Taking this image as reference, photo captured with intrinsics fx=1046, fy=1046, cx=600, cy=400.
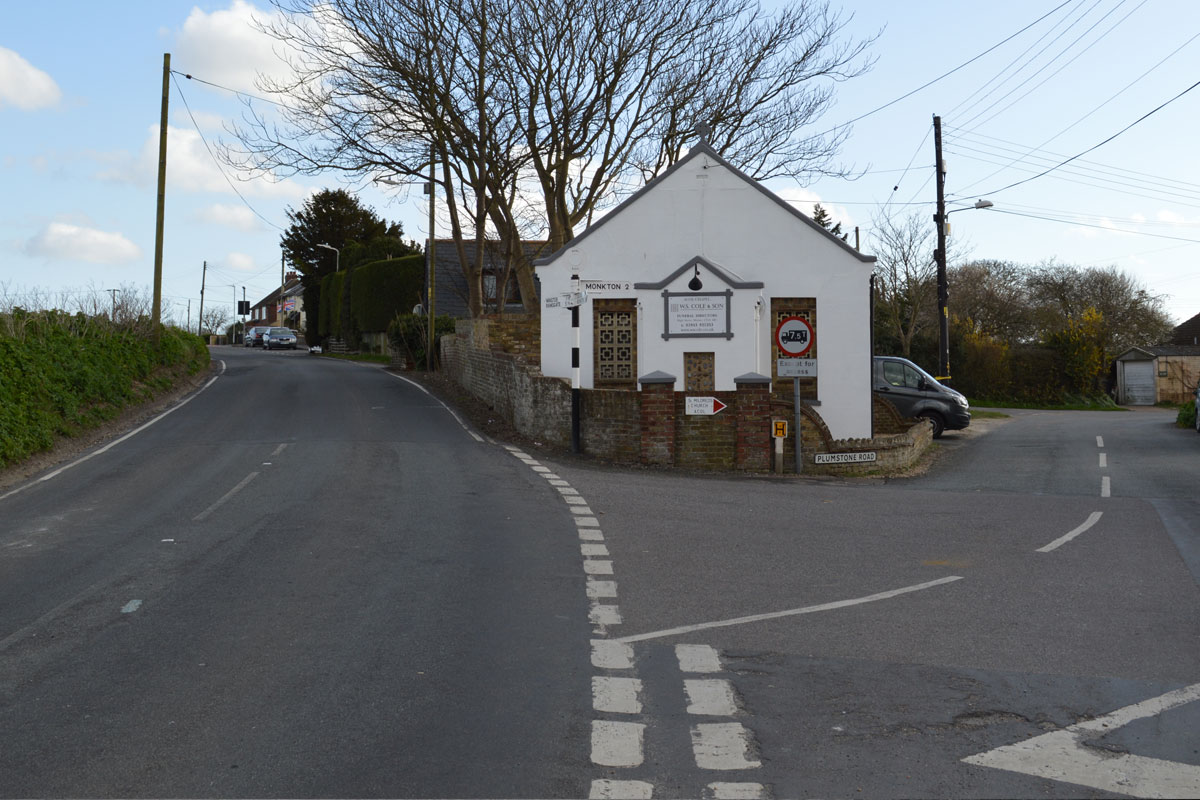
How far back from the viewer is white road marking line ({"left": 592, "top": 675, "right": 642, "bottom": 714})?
556cm

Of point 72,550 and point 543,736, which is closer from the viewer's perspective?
point 543,736

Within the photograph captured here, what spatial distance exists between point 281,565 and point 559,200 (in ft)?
79.6

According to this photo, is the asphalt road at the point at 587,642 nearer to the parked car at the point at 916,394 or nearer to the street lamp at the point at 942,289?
the parked car at the point at 916,394

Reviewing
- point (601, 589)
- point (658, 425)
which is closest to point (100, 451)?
point (658, 425)

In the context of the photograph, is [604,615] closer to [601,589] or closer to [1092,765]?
[601,589]

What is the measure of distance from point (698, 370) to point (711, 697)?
17.5 metres

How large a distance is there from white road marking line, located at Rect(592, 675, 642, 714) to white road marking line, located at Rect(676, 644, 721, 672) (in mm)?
462

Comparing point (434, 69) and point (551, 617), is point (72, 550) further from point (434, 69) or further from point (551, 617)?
point (434, 69)

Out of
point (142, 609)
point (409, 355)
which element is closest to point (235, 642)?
point (142, 609)

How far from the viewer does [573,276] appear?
23.3 m

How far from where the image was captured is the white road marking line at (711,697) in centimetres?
554

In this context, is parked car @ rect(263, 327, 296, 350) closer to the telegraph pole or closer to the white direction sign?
the telegraph pole

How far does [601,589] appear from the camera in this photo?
845 centimetres

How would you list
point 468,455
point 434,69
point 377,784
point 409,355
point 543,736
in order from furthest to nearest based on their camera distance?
point 409,355
point 434,69
point 468,455
point 543,736
point 377,784
